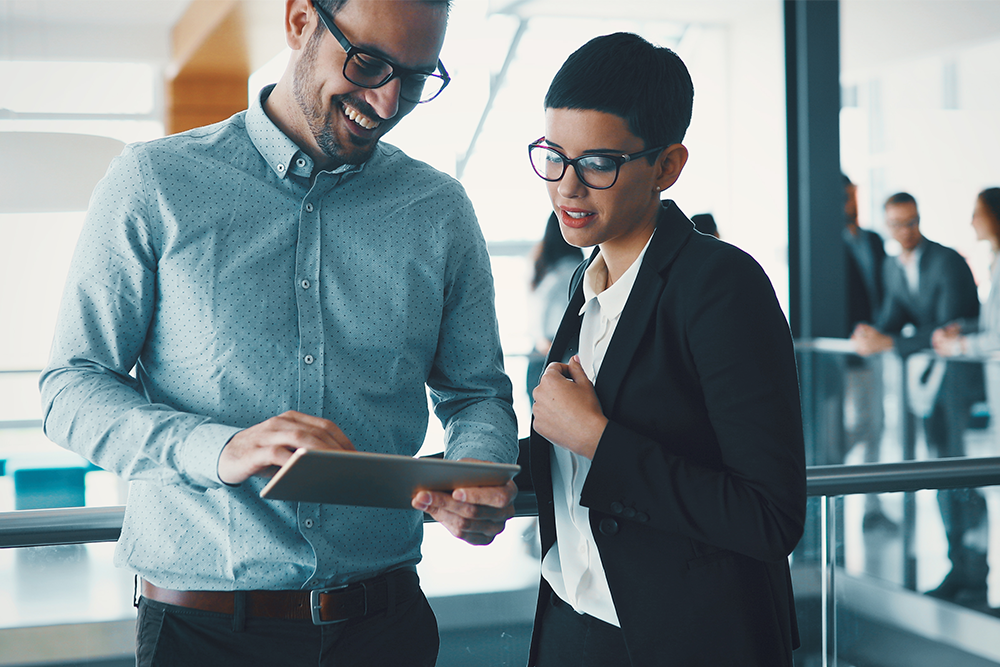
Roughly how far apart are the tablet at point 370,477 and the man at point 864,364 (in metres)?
1.51

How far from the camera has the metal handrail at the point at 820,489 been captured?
5.27ft

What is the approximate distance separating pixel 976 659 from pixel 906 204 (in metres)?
4.74

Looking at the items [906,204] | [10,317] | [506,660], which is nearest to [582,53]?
[506,660]

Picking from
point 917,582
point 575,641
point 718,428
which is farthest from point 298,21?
point 917,582

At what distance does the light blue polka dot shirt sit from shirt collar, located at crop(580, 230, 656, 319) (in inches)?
10.6

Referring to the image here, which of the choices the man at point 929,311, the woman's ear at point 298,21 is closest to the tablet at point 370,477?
the woman's ear at point 298,21

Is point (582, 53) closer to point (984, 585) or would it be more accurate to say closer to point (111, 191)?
point (111, 191)

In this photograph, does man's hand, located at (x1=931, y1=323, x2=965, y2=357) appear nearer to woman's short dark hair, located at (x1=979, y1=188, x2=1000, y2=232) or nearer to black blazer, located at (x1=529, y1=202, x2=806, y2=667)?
woman's short dark hair, located at (x1=979, y1=188, x2=1000, y2=232)

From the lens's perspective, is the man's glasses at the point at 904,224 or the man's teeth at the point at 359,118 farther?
the man's glasses at the point at 904,224

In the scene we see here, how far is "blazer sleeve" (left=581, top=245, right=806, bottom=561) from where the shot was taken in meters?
1.26

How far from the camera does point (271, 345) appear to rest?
4.68 ft

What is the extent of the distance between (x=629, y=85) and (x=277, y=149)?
0.59 metres

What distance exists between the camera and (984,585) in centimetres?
265

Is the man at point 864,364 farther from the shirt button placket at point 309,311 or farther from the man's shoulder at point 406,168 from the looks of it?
the shirt button placket at point 309,311
